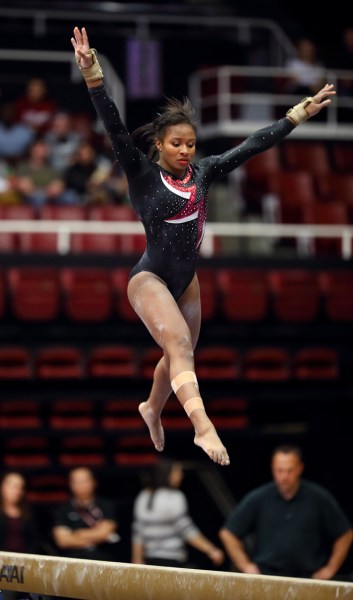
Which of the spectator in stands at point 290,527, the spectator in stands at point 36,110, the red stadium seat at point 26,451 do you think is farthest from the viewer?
the spectator in stands at point 36,110

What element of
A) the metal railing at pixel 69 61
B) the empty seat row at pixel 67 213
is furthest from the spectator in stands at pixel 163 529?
the metal railing at pixel 69 61

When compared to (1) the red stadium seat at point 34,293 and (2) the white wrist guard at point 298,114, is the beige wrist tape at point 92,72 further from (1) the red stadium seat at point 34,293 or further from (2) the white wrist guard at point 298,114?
(1) the red stadium seat at point 34,293

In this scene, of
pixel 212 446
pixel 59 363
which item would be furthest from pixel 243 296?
pixel 212 446

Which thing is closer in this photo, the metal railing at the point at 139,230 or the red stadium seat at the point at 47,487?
the red stadium seat at the point at 47,487

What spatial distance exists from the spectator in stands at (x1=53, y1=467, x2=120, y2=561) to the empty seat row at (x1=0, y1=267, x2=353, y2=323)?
9.33ft

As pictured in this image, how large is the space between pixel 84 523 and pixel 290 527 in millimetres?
1956

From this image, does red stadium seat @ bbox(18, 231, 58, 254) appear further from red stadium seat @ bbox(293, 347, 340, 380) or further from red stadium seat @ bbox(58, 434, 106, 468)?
red stadium seat @ bbox(293, 347, 340, 380)

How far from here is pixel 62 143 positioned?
42.7ft

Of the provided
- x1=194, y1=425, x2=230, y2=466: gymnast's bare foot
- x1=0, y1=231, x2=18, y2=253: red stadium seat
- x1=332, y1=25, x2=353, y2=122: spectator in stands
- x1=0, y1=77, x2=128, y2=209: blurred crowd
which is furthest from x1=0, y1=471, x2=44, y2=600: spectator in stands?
x1=332, y1=25, x2=353, y2=122: spectator in stands

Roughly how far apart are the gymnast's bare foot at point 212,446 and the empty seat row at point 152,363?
623cm

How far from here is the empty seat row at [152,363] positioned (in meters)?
10.7

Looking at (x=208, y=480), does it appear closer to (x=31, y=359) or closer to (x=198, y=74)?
(x=31, y=359)

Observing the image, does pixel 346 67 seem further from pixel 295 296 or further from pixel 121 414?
pixel 121 414

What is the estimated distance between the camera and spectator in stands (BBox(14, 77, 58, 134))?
Answer: 13.8 metres
